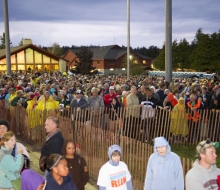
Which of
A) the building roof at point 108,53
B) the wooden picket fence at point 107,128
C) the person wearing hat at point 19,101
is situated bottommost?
the wooden picket fence at point 107,128

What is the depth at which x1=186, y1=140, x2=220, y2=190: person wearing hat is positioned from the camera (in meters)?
3.70

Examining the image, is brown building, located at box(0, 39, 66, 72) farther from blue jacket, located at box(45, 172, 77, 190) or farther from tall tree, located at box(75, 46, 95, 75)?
blue jacket, located at box(45, 172, 77, 190)

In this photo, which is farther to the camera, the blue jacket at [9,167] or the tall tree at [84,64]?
the tall tree at [84,64]

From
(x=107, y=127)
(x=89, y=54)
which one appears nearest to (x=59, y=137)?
(x=107, y=127)

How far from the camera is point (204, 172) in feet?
12.2

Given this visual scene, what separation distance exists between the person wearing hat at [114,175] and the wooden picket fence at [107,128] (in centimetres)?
169

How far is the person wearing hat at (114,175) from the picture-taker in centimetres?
430

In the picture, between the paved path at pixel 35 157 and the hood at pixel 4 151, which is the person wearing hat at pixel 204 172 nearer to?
the hood at pixel 4 151

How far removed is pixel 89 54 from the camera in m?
51.4

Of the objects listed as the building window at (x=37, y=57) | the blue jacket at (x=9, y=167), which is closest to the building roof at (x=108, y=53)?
the building window at (x=37, y=57)

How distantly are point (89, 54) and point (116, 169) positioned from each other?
47.8m

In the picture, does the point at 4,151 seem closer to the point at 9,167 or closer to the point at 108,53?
the point at 9,167

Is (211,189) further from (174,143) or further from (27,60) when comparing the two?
(27,60)

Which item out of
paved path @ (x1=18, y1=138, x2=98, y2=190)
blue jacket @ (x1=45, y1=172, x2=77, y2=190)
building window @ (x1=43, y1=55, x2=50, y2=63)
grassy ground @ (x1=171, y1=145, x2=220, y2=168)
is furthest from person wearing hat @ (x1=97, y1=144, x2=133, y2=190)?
building window @ (x1=43, y1=55, x2=50, y2=63)
